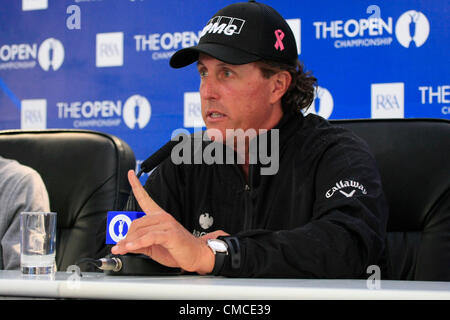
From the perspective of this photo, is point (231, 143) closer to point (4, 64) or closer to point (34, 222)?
point (34, 222)

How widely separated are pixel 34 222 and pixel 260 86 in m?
0.77

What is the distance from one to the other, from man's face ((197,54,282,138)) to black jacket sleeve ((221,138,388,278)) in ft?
1.04

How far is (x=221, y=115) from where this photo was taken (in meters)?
1.57

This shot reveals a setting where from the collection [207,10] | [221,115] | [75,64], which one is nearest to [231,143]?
[221,115]

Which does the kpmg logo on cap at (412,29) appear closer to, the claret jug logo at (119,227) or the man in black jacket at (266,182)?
the man in black jacket at (266,182)

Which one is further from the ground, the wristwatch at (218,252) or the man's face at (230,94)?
the man's face at (230,94)

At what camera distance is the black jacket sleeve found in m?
1.10

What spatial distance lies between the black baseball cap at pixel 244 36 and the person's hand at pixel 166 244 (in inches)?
22.3

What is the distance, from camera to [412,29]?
2.43 meters

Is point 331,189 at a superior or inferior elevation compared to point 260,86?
inferior

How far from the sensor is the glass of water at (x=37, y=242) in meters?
1.07

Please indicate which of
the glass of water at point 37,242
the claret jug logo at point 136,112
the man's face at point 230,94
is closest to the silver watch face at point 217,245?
the glass of water at point 37,242

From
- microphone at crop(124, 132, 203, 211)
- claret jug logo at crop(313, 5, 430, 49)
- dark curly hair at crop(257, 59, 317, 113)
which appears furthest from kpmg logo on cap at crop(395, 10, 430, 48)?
microphone at crop(124, 132, 203, 211)

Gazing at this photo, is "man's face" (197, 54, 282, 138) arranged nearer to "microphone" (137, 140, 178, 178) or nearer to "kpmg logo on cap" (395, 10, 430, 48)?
"microphone" (137, 140, 178, 178)
